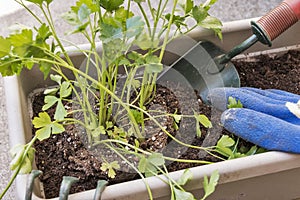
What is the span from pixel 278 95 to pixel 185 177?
286 mm

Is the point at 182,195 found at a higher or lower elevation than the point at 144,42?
lower

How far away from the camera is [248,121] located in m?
0.90

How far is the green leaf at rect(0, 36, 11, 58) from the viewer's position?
738 mm

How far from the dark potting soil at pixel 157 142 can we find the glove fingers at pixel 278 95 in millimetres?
49

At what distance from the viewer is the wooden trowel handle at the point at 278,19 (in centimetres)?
98

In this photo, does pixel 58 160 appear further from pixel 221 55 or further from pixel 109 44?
pixel 221 55

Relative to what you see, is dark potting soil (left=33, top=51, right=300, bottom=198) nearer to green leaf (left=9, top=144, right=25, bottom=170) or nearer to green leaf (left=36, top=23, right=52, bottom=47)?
green leaf (left=9, top=144, right=25, bottom=170)

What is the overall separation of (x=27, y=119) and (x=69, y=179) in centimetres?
19

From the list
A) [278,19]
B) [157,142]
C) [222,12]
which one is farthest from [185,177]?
[222,12]

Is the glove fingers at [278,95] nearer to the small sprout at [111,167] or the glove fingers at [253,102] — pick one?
the glove fingers at [253,102]

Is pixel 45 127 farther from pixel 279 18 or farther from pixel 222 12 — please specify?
pixel 222 12

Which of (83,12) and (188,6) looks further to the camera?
(188,6)

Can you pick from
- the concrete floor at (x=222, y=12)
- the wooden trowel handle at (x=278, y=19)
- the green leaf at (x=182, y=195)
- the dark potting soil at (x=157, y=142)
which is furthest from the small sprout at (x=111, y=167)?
the concrete floor at (x=222, y=12)

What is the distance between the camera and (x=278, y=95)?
0.98 meters
